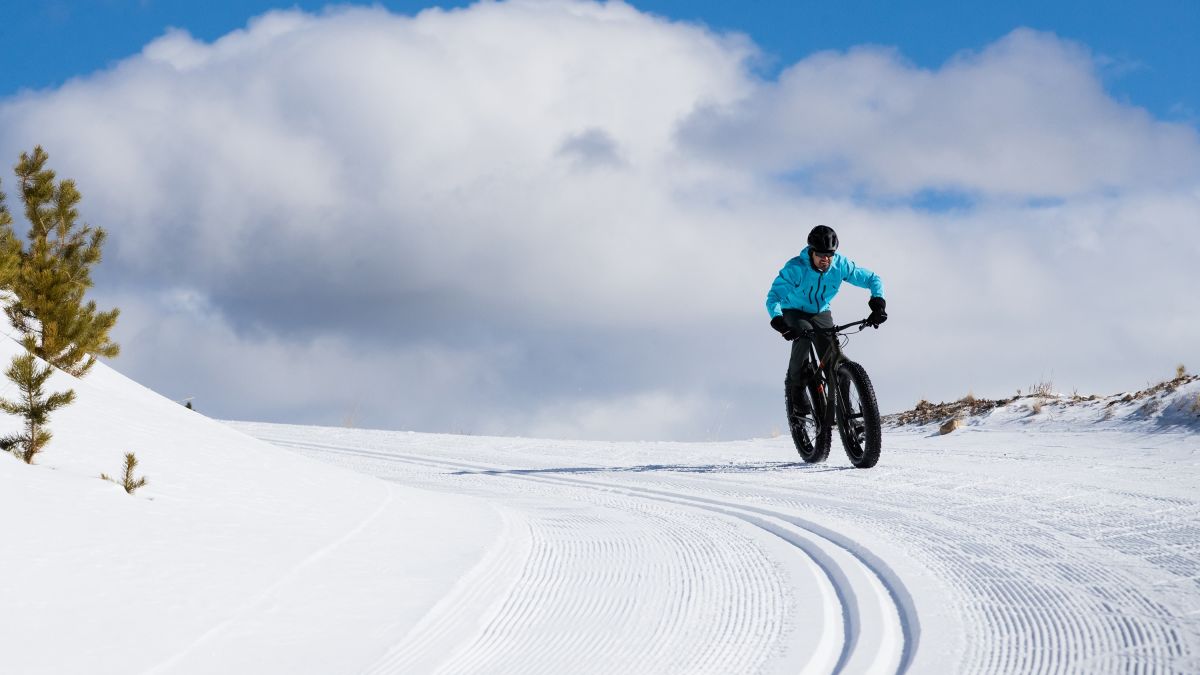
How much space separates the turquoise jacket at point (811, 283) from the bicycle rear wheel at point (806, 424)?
704 mm

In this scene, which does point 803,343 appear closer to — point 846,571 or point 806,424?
point 806,424

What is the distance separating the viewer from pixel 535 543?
4.90m

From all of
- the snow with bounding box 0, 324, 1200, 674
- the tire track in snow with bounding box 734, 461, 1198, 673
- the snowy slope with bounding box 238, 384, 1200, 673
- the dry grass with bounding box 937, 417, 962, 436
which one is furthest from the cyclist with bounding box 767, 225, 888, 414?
the dry grass with bounding box 937, 417, 962, 436

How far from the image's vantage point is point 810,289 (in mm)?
8578

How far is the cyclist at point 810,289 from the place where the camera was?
8.42m

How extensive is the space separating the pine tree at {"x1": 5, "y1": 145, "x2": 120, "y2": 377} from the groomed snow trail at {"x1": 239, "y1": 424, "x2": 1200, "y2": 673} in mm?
3390

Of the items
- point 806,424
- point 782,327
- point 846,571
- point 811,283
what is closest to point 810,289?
point 811,283

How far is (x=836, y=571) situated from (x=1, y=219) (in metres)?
8.12

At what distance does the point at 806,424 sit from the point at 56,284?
6.28 meters

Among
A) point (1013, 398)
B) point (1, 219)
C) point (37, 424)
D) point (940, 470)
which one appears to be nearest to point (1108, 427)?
point (1013, 398)

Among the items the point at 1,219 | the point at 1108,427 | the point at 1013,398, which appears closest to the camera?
the point at 1,219

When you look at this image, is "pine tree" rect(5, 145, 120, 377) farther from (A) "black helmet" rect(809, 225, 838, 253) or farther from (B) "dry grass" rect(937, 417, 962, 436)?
(B) "dry grass" rect(937, 417, 962, 436)

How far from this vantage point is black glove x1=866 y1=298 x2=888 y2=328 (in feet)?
26.8

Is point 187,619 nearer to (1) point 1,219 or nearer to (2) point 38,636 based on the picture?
(2) point 38,636
